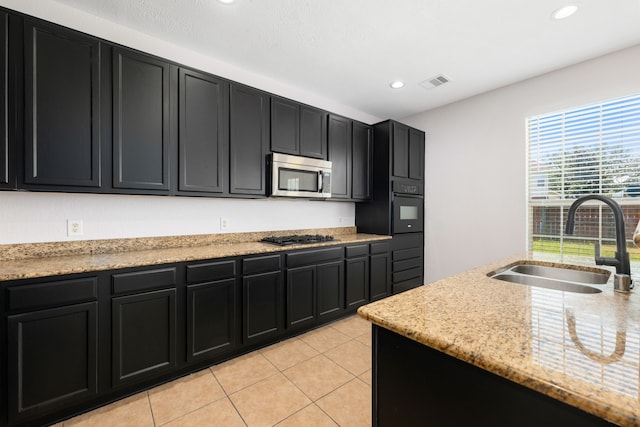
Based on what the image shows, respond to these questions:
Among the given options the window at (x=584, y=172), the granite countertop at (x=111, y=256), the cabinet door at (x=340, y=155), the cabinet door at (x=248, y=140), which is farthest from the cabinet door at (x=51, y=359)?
the window at (x=584, y=172)

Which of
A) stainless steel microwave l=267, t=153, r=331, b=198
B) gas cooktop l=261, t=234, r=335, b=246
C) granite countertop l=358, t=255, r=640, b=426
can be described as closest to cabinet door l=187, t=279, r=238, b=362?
gas cooktop l=261, t=234, r=335, b=246

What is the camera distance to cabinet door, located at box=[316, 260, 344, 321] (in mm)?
2945

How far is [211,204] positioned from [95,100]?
3.94 ft

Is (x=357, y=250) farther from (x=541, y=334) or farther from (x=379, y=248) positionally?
(x=541, y=334)

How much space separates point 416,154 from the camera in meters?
4.06

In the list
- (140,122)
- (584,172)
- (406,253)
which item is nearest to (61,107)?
(140,122)

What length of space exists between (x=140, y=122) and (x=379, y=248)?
112 inches

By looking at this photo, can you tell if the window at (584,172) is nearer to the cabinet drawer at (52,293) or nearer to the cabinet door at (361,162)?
the cabinet door at (361,162)

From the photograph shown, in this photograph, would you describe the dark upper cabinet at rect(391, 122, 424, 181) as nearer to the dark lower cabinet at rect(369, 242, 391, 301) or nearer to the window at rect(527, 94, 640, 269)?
the dark lower cabinet at rect(369, 242, 391, 301)

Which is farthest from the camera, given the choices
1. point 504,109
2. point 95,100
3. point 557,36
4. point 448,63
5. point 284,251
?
point 504,109

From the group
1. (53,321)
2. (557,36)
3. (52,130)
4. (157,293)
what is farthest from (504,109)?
(53,321)

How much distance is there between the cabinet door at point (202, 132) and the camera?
2.32 metres

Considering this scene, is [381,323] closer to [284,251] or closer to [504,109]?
[284,251]

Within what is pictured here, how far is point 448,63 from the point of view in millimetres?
2834
